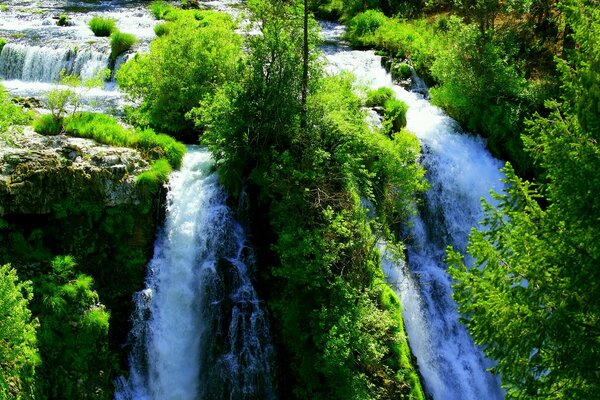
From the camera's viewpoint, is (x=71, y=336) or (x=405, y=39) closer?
(x=71, y=336)

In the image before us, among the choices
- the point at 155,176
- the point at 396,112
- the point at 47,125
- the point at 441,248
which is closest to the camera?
the point at 155,176

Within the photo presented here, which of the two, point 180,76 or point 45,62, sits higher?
point 180,76

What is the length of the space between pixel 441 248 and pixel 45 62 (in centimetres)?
1929

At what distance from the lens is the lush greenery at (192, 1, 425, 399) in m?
13.9

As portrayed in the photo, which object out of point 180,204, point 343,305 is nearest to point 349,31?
point 180,204

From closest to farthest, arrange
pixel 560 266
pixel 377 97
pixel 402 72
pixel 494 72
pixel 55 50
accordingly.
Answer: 1. pixel 560 266
2. pixel 377 97
3. pixel 494 72
4. pixel 55 50
5. pixel 402 72

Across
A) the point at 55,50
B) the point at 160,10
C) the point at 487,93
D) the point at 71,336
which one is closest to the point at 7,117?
the point at 71,336

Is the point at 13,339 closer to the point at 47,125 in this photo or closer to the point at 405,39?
Result: the point at 47,125

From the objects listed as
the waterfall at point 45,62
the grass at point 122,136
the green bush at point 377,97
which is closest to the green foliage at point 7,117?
the grass at point 122,136

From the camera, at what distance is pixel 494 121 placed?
22.5m

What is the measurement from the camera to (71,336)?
44.1ft

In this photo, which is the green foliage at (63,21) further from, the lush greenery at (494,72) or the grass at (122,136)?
the lush greenery at (494,72)

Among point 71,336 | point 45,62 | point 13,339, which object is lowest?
point 71,336

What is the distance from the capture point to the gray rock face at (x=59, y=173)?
45.7 ft
